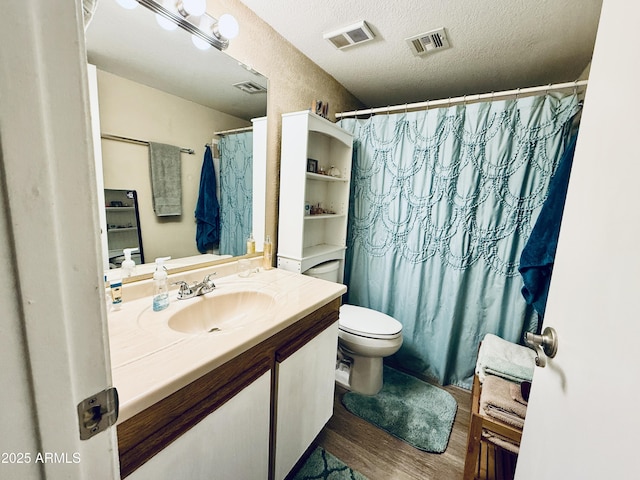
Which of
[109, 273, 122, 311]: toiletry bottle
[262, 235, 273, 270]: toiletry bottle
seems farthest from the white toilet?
[109, 273, 122, 311]: toiletry bottle

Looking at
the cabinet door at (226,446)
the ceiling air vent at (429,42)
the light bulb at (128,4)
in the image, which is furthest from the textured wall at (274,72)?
the cabinet door at (226,446)

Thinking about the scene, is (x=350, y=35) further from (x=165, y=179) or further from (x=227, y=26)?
(x=165, y=179)

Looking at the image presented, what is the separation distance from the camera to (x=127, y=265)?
1.06 meters

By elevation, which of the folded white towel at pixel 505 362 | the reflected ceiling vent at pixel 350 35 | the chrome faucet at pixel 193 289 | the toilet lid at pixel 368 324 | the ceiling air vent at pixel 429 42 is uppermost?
the ceiling air vent at pixel 429 42

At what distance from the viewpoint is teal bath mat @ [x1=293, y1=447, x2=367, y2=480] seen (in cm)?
120

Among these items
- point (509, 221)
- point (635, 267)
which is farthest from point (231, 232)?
point (509, 221)

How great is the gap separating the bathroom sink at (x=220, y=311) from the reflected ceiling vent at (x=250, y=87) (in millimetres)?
1088

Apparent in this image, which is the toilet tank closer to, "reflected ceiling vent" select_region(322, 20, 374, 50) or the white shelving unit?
the white shelving unit

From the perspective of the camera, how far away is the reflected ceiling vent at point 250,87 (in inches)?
55.6

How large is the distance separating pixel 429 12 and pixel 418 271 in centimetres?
153

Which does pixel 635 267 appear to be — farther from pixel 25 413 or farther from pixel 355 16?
pixel 355 16

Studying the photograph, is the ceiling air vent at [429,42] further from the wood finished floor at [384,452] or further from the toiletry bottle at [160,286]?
the wood finished floor at [384,452]

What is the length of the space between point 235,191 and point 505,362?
5.47 ft

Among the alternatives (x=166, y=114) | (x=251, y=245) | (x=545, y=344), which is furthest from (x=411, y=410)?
(x=166, y=114)
